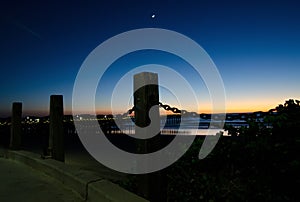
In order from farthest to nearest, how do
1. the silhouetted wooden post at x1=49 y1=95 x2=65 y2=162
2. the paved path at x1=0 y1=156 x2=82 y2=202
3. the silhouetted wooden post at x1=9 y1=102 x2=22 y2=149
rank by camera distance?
the silhouetted wooden post at x1=9 y1=102 x2=22 y2=149 → the silhouetted wooden post at x1=49 y1=95 x2=65 y2=162 → the paved path at x1=0 y1=156 x2=82 y2=202

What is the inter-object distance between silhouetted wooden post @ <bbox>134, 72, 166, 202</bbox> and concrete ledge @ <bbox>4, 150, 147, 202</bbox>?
14 centimetres

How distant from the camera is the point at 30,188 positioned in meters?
4.19

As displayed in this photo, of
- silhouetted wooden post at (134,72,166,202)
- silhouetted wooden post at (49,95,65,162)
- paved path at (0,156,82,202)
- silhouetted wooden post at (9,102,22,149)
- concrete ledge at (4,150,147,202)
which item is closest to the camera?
silhouetted wooden post at (134,72,166,202)

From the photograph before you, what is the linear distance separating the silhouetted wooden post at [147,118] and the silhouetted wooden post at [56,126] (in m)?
2.91

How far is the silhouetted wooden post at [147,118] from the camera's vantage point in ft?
8.66

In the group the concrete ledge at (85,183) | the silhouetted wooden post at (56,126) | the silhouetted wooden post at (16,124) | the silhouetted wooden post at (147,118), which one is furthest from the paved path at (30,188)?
the silhouetted wooden post at (16,124)

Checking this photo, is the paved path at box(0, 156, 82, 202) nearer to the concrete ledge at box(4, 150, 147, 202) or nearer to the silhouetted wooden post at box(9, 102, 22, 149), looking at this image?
the concrete ledge at box(4, 150, 147, 202)

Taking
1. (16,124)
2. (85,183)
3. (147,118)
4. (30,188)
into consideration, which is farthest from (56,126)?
(147,118)

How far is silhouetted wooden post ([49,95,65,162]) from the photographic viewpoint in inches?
201

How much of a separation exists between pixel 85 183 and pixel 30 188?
127 centimetres

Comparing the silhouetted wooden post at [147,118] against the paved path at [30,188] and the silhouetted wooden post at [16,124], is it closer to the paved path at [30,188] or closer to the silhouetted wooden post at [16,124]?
the paved path at [30,188]

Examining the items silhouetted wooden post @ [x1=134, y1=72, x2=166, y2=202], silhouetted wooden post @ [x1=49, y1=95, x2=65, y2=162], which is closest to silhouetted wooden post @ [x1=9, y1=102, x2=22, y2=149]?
silhouetted wooden post @ [x1=49, y1=95, x2=65, y2=162]

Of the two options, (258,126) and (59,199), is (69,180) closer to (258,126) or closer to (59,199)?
(59,199)

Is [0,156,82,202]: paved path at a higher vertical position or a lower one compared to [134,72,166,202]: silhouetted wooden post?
lower
